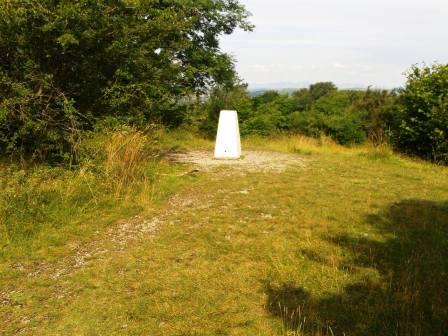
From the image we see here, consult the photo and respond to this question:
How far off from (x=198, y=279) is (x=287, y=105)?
19.5m

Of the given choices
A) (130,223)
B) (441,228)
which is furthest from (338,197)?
(130,223)

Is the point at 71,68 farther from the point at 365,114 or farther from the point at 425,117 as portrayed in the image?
the point at 365,114

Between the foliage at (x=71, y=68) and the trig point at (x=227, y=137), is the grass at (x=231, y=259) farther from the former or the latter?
the trig point at (x=227, y=137)

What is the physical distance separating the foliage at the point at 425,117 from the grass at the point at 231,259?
11.9 feet

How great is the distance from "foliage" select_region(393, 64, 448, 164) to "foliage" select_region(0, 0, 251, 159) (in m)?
6.26

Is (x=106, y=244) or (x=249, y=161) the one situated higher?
(x=249, y=161)

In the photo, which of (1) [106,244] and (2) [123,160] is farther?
(2) [123,160]

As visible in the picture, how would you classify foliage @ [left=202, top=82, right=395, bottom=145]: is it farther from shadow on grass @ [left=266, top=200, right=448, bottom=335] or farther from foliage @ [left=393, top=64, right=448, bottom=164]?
shadow on grass @ [left=266, top=200, right=448, bottom=335]

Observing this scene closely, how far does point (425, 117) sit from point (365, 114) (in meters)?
7.25

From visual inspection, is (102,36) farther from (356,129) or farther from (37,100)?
(356,129)

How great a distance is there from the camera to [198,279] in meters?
3.45

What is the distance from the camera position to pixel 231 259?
382 cm

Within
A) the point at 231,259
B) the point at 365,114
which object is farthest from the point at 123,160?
the point at 365,114

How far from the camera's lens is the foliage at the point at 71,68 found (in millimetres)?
5496
